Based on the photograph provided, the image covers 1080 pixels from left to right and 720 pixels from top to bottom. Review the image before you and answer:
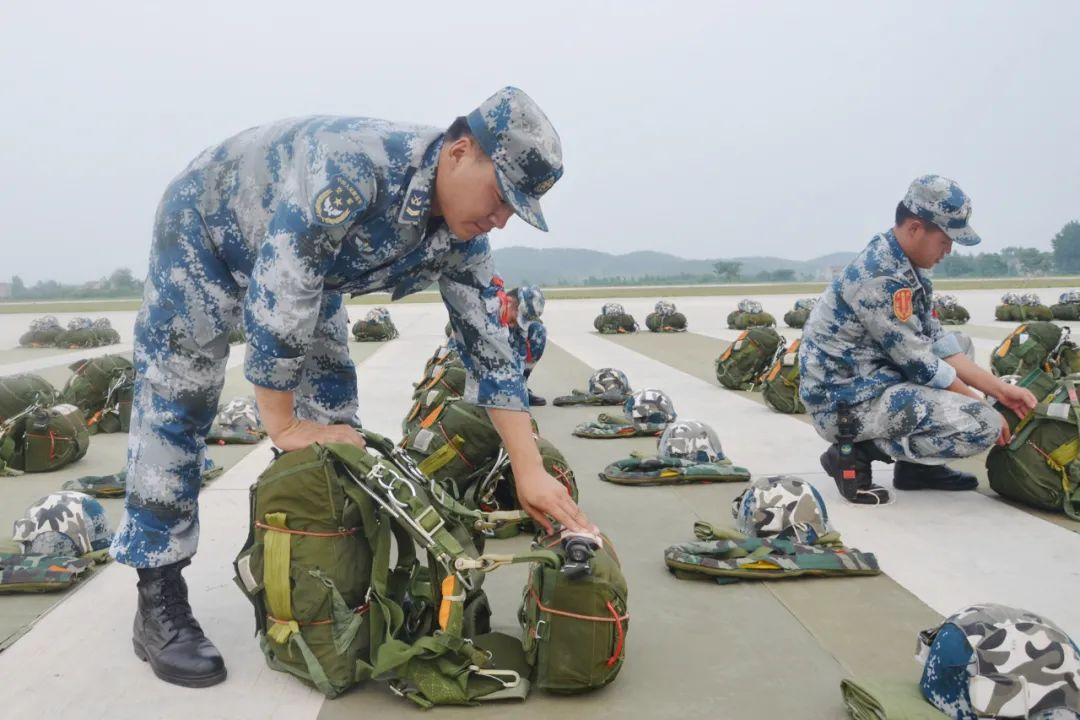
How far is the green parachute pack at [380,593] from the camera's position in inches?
110

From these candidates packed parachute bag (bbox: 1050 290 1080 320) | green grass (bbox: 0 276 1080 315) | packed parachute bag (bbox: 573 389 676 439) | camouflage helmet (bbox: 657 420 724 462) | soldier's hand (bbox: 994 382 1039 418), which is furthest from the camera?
green grass (bbox: 0 276 1080 315)

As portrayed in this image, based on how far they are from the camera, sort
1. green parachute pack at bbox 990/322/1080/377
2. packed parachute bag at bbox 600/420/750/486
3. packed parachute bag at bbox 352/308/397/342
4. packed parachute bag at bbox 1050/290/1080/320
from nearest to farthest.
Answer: packed parachute bag at bbox 600/420/750/486
green parachute pack at bbox 990/322/1080/377
packed parachute bag at bbox 352/308/397/342
packed parachute bag at bbox 1050/290/1080/320

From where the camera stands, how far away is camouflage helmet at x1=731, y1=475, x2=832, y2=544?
4297mm

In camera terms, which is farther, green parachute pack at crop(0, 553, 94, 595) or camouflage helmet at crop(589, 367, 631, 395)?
camouflage helmet at crop(589, 367, 631, 395)

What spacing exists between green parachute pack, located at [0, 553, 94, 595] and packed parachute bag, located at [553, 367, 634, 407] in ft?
17.8

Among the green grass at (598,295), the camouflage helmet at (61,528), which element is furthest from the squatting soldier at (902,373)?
the green grass at (598,295)

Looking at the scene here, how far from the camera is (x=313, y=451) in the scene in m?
2.82

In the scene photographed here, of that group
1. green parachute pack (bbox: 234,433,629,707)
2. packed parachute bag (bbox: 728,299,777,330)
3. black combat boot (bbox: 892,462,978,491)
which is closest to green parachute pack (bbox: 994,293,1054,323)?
packed parachute bag (bbox: 728,299,777,330)

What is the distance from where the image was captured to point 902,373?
5.31 m

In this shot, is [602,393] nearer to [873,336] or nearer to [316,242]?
[873,336]

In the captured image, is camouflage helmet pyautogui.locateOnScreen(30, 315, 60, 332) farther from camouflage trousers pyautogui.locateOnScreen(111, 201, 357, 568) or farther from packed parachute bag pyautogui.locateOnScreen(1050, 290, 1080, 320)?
packed parachute bag pyautogui.locateOnScreen(1050, 290, 1080, 320)

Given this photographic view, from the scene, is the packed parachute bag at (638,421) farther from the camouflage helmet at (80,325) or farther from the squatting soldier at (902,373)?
the camouflage helmet at (80,325)

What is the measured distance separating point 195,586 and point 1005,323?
18280 millimetres

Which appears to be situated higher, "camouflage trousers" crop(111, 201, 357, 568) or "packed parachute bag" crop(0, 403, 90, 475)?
"camouflage trousers" crop(111, 201, 357, 568)
